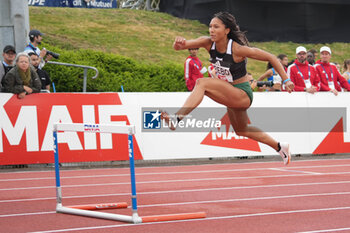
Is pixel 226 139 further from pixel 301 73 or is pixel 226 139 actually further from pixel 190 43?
pixel 190 43

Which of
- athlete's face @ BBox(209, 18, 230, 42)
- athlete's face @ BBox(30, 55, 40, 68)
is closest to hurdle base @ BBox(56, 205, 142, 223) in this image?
athlete's face @ BBox(209, 18, 230, 42)

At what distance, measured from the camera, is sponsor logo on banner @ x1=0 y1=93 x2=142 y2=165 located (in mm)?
10797

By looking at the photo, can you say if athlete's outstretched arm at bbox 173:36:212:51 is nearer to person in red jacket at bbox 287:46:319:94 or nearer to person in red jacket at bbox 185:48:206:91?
person in red jacket at bbox 185:48:206:91

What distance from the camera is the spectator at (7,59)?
34.9ft

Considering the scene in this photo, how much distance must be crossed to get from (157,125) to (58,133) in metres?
2.08

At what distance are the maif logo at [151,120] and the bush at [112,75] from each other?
449cm

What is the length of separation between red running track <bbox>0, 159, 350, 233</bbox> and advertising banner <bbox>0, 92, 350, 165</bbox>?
0.45 m

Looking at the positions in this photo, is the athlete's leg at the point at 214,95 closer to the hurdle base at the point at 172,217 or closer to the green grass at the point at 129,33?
the hurdle base at the point at 172,217

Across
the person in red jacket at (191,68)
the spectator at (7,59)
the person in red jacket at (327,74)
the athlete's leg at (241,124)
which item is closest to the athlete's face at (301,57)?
the person in red jacket at (327,74)

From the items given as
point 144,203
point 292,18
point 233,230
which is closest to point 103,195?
point 144,203

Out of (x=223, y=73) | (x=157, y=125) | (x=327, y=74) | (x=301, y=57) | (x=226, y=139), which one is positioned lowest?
(x=226, y=139)

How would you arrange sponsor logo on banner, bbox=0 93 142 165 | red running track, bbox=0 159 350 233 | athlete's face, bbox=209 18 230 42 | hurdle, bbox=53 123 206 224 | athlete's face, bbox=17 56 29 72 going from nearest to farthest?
1. athlete's face, bbox=209 18 230 42
2. hurdle, bbox=53 123 206 224
3. red running track, bbox=0 159 350 233
4. athlete's face, bbox=17 56 29 72
5. sponsor logo on banner, bbox=0 93 142 165

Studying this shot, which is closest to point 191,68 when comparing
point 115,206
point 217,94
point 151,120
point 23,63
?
point 151,120

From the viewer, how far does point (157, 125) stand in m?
11.9
